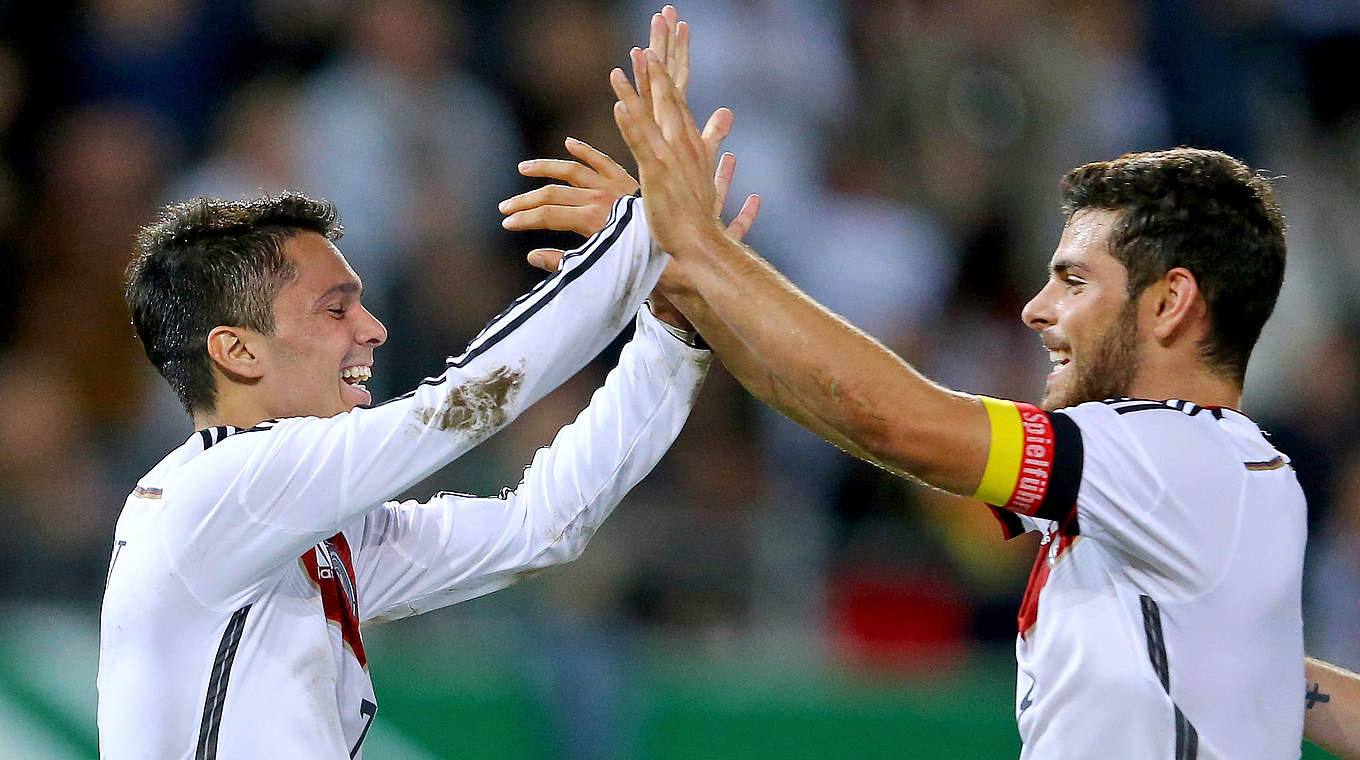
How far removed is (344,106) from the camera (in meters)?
8.16

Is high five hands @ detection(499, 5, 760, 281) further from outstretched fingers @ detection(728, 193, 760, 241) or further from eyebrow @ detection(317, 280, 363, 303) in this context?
eyebrow @ detection(317, 280, 363, 303)

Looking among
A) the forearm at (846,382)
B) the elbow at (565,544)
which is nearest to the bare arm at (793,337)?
the forearm at (846,382)

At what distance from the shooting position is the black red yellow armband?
3.24 metres

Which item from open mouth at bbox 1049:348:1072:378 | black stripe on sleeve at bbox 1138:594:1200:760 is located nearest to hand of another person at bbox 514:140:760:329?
open mouth at bbox 1049:348:1072:378

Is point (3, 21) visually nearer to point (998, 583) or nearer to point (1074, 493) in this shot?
point (998, 583)

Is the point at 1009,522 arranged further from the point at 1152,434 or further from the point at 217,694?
the point at 217,694

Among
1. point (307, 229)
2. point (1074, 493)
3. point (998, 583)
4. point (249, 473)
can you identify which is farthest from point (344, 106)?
point (1074, 493)

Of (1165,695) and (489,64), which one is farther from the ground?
(489,64)

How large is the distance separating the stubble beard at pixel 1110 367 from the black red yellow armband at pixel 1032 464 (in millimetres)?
338

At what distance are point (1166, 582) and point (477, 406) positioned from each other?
142 centimetres

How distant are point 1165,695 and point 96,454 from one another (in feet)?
16.4

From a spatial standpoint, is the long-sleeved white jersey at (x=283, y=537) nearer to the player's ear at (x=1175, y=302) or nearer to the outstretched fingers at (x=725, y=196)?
the outstretched fingers at (x=725, y=196)

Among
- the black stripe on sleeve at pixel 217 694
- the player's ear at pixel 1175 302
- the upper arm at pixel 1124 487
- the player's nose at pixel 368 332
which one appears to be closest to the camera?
the upper arm at pixel 1124 487

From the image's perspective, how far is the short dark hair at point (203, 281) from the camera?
145 inches
